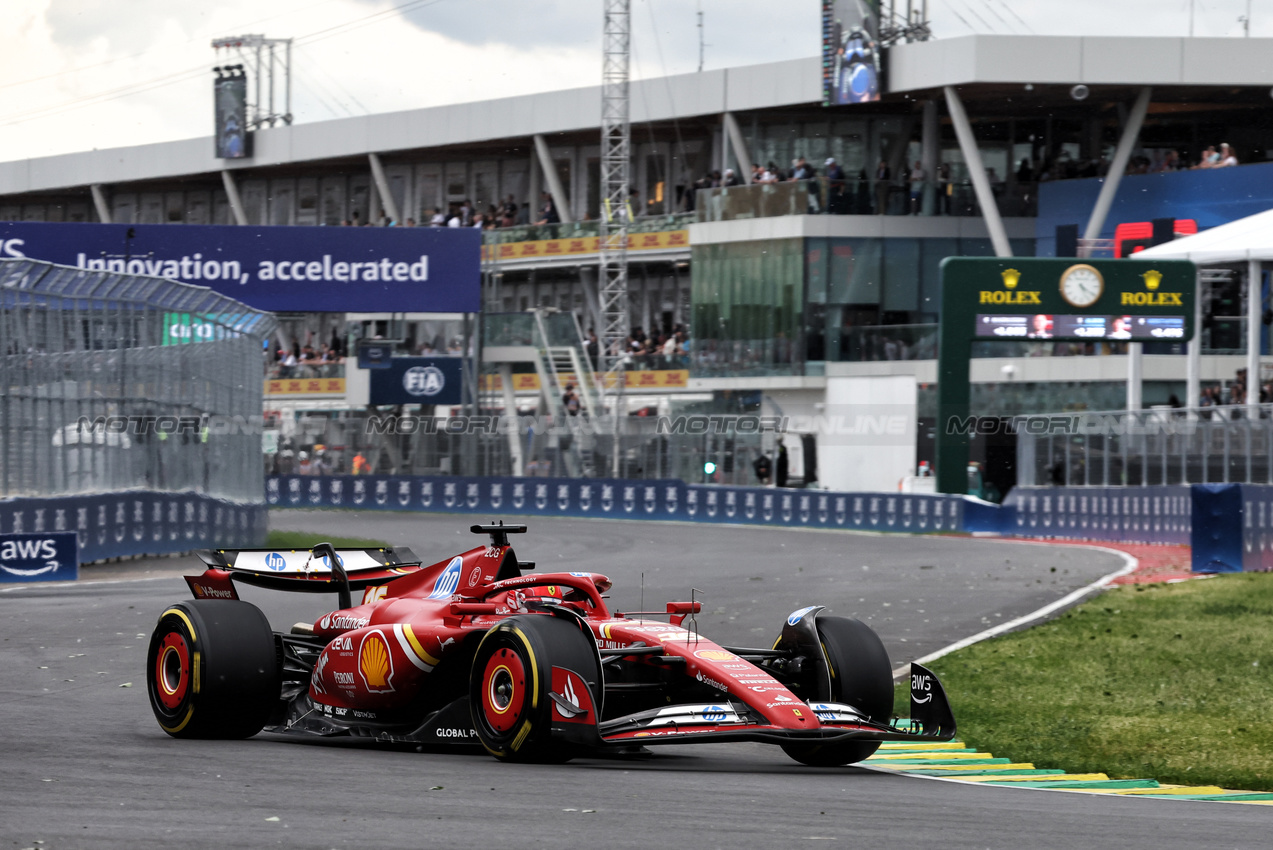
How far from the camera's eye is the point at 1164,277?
3272 cm

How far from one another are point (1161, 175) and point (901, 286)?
7.57 metres

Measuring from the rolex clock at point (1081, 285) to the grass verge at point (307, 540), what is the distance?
1355cm

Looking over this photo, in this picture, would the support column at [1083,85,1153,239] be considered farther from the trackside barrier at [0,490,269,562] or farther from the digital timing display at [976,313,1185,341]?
the trackside barrier at [0,490,269,562]

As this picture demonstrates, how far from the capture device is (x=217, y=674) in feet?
27.7

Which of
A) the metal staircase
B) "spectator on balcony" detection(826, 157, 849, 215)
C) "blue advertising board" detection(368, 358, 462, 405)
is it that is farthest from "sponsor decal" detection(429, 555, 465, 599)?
"spectator on balcony" detection(826, 157, 849, 215)

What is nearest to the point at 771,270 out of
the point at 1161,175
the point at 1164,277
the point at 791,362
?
the point at 791,362

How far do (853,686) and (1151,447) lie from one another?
21.7 metres

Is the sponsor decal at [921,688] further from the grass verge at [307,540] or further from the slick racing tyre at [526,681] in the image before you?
the grass verge at [307,540]

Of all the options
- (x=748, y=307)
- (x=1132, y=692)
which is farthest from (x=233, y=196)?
(x=1132, y=692)

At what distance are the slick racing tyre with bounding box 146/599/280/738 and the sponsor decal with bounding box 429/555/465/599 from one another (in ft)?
2.77

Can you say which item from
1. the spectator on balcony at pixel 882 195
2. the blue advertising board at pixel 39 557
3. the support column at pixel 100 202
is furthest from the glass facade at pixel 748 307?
the support column at pixel 100 202

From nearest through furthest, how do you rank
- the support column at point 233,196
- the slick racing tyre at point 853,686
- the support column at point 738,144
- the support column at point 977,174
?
the slick racing tyre at point 853,686 < the support column at point 977,174 < the support column at point 738,144 < the support column at point 233,196

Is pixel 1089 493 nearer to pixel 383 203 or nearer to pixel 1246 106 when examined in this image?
pixel 1246 106

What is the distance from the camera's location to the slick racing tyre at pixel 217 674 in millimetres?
8453
